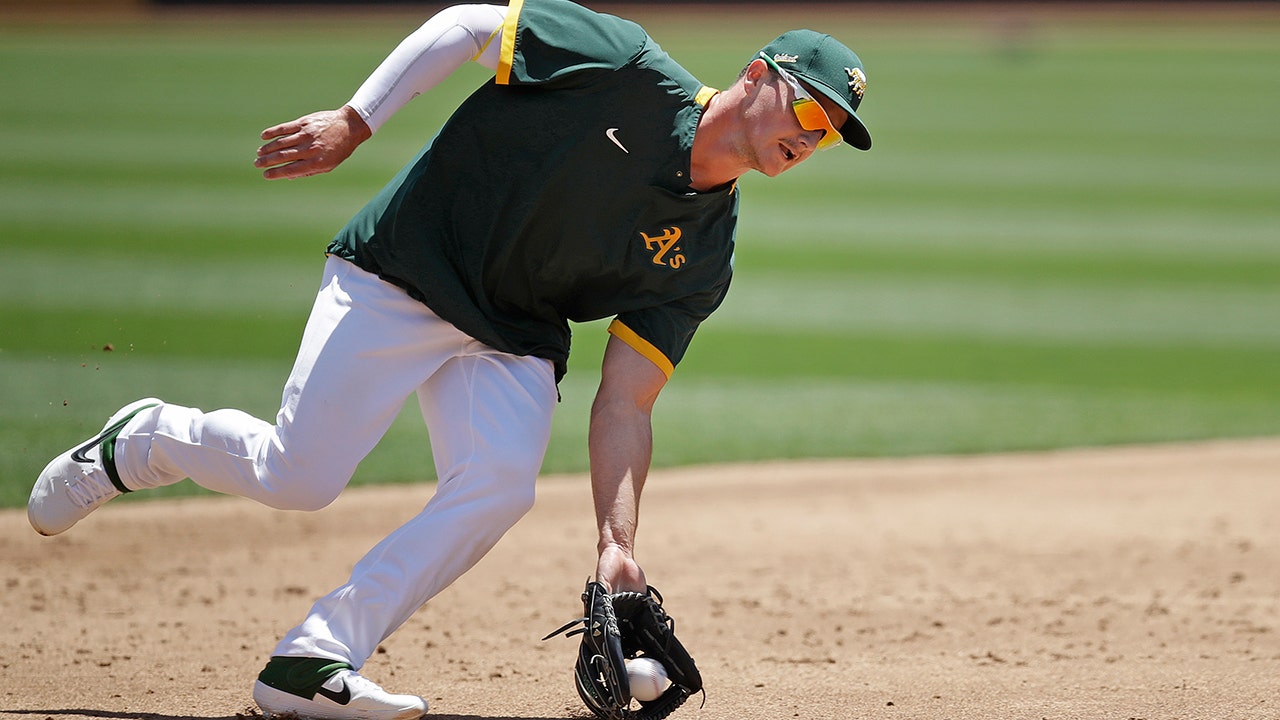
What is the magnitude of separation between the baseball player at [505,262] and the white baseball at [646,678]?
19cm

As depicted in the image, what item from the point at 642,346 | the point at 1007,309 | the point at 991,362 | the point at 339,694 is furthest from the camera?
the point at 1007,309

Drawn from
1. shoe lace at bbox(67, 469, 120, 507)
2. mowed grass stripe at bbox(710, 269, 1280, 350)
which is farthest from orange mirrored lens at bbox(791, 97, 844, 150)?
mowed grass stripe at bbox(710, 269, 1280, 350)

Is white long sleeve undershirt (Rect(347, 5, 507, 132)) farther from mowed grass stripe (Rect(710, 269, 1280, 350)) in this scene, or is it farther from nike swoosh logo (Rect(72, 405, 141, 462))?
mowed grass stripe (Rect(710, 269, 1280, 350))

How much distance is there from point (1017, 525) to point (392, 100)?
11.7 feet

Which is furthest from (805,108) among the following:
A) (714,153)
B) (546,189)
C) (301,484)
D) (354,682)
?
(354,682)

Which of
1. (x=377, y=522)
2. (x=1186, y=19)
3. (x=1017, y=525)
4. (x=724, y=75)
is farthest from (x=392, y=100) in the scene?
(x=1186, y=19)

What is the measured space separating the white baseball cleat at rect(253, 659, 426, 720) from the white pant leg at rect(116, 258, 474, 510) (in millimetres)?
468

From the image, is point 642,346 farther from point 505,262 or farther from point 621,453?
point 505,262

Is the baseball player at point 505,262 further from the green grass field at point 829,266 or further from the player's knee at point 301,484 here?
the green grass field at point 829,266

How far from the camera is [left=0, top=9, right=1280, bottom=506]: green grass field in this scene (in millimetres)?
7488

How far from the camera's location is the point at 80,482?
11.6 feet

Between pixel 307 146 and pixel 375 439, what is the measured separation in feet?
Result: 2.39

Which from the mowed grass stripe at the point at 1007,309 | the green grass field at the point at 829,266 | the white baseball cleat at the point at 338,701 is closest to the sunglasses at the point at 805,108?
the white baseball cleat at the point at 338,701

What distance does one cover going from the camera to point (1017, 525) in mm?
5758
